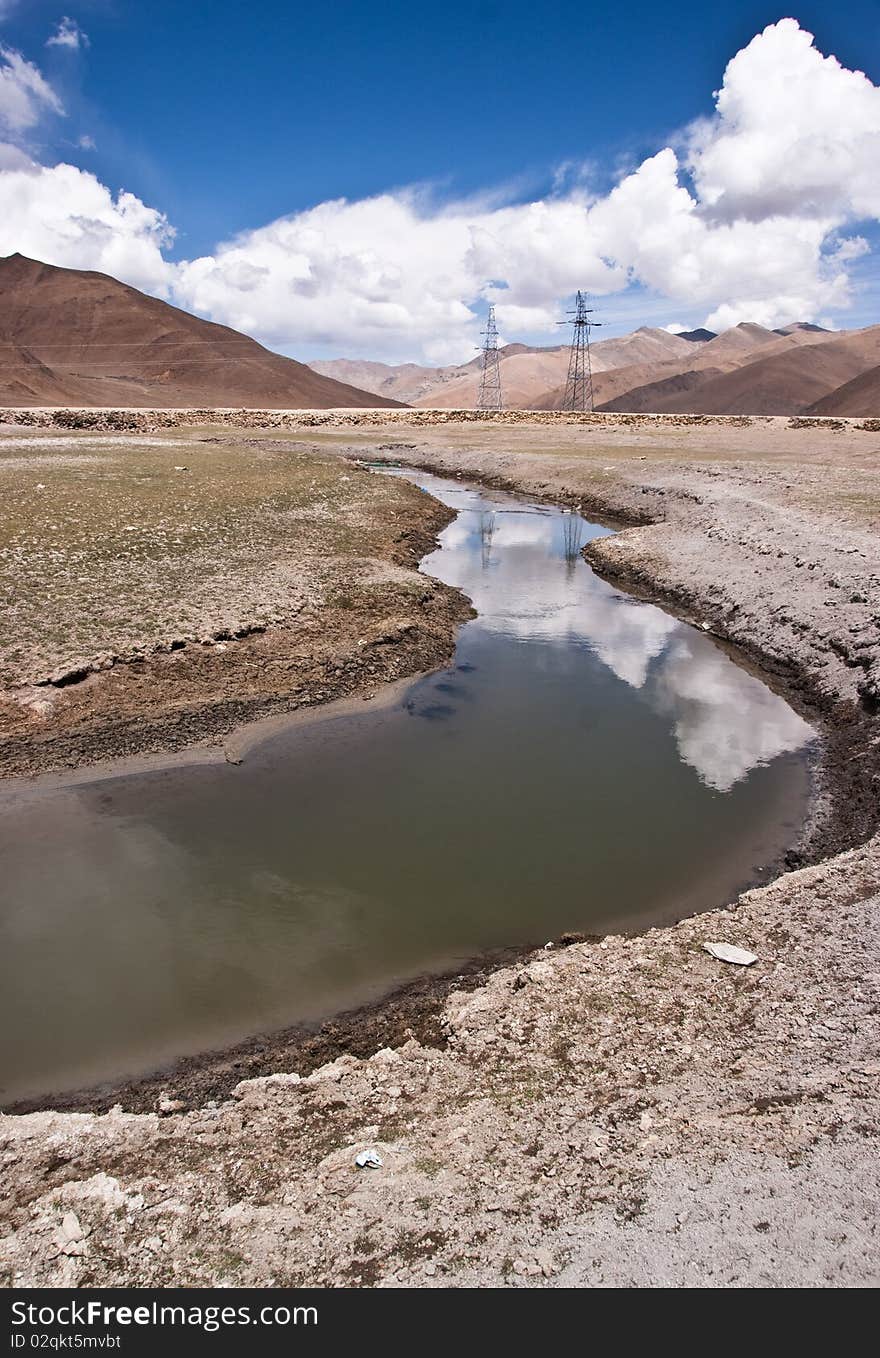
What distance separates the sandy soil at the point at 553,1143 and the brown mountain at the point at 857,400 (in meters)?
144

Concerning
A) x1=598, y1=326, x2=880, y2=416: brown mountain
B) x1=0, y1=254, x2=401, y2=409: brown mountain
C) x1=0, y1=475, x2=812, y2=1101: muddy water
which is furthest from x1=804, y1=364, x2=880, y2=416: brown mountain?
x1=0, y1=475, x2=812, y2=1101: muddy water

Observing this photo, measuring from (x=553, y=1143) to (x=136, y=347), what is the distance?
616 feet

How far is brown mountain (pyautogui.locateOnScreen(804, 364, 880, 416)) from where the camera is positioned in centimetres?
12950

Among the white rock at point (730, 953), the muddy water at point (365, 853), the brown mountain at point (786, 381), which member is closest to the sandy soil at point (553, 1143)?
the white rock at point (730, 953)

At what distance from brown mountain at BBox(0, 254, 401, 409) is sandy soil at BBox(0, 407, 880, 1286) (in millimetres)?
147672

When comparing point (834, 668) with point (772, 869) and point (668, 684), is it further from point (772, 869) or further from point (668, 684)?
point (772, 869)

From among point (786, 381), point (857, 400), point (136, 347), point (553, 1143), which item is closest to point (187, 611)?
point (553, 1143)

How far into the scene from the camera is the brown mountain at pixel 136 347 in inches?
5940

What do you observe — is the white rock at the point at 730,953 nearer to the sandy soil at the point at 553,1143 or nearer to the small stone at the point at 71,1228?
the sandy soil at the point at 553,1143

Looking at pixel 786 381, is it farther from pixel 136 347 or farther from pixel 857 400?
pixel 136 347

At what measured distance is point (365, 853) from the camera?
386 inches

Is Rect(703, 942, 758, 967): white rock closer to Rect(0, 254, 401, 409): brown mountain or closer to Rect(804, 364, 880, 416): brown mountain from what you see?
Rect(804, 364, 880, 416): brown mountain
